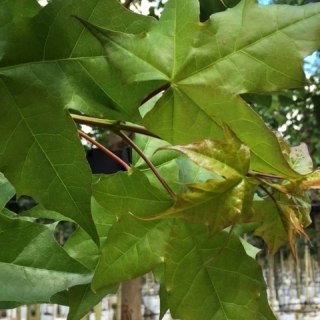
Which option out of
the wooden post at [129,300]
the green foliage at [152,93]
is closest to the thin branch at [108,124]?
the green foliage at [152,93]

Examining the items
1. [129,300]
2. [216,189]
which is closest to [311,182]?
[216,189]

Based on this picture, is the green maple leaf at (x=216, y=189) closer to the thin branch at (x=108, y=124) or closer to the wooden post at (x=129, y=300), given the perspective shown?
the thin branch at (x=108, y=124)

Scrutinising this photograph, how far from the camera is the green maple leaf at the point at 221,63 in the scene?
7.6 inches

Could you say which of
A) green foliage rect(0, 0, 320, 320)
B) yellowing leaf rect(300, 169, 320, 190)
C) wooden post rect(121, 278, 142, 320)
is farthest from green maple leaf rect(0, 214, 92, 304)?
wooden post rect(121, 278, 142, 320)

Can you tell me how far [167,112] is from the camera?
198mm

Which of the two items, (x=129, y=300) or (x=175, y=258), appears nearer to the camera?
(x=175, y=258)

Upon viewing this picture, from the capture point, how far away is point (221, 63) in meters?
0.20

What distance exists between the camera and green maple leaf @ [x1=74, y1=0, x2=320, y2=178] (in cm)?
19

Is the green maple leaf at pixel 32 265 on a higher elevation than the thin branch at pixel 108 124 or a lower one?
lower

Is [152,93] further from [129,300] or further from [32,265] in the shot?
[129,300]

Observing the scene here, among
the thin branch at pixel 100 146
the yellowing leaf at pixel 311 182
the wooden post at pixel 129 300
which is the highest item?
the thin branch at pixel 100 146

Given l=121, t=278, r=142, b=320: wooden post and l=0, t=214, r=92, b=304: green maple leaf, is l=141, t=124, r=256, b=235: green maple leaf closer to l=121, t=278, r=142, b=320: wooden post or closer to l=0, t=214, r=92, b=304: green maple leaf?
l=0, t=214, r=92, b=304: green maple leaf

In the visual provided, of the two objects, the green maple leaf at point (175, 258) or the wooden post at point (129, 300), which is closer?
the green maple leaf at point (175, 258)

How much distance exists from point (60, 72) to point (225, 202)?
8 cm
